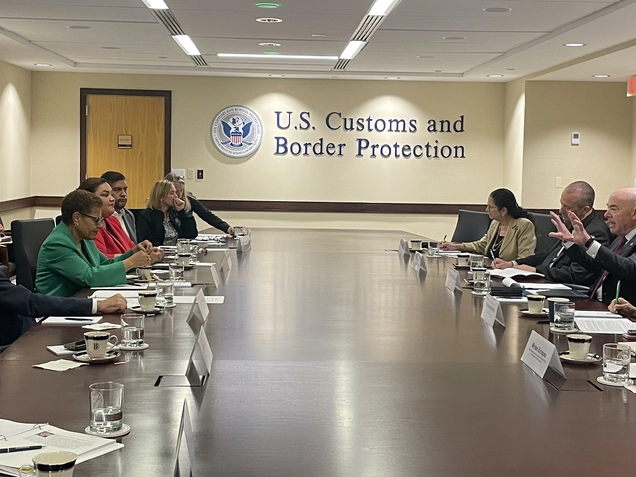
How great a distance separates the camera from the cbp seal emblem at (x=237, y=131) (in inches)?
427

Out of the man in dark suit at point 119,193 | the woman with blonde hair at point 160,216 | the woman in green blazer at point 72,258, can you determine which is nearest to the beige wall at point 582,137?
the woman with blonde hair at point 160,216

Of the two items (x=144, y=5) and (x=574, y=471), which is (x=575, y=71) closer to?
(x=144, y=5)

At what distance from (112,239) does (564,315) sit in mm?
3334

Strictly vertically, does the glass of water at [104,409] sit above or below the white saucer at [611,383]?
above

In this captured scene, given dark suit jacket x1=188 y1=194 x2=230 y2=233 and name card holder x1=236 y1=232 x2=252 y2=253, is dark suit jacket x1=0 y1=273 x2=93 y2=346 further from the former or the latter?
dark suit jacket x1=188 y1=194 x2=230 y2=233

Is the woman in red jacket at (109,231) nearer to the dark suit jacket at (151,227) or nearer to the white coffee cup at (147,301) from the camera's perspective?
the dark suit jacket at (151,227)

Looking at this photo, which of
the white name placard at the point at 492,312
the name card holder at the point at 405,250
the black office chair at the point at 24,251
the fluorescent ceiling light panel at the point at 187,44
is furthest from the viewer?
the fluorescent ceiling light panel at the point at 187,44

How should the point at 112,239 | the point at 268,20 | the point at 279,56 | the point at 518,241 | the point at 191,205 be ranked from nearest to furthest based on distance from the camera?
the point at 112,239, the point at 518,241, the point at 268,20, the point at 191,205, the point at 279,56

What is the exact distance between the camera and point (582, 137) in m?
10.2

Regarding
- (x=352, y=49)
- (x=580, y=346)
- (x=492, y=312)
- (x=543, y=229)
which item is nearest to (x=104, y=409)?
(x=580, y=346)

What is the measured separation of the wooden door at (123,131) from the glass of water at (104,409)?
9.14 meters

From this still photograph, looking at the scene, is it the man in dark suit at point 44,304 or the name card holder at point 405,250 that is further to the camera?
the name card holder at point 405,250

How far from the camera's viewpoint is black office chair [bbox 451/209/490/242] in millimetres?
8180

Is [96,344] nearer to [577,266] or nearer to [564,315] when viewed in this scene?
[564,315]
